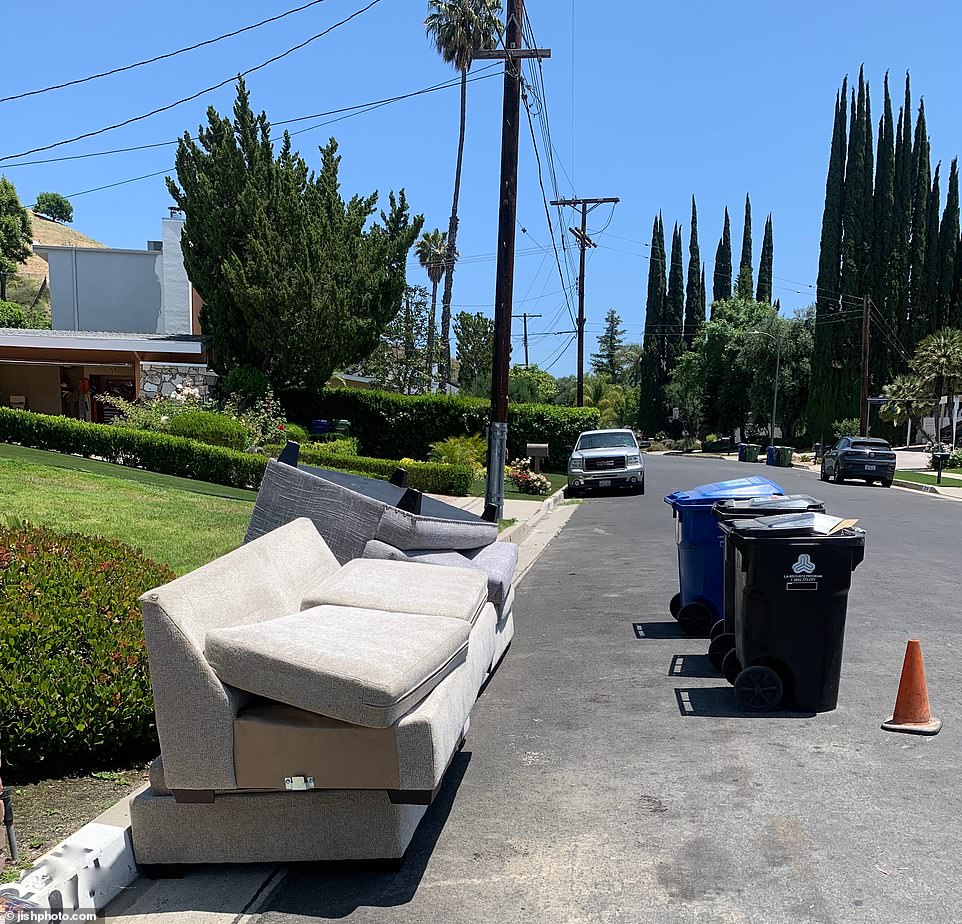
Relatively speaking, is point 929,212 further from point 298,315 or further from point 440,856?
point 440,856

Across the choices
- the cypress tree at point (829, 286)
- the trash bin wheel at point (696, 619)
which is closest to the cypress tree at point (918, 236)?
the cypress tree at point (829, 286)

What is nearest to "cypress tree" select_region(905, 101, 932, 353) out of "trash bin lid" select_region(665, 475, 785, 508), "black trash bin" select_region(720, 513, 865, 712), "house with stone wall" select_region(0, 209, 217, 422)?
"house with stone wall" select_region(0, 209, 217, 422)

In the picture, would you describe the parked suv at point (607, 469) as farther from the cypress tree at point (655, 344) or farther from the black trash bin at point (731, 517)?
the cypress tree at point (655, 344)

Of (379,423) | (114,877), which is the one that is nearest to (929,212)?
(379,423)

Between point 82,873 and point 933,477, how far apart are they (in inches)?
1531

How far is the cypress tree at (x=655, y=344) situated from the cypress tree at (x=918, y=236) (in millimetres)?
24357

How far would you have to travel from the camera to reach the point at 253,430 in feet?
77.3

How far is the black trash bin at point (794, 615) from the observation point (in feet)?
20.0

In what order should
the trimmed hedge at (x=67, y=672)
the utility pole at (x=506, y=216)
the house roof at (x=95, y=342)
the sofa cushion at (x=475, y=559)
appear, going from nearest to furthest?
the trimmed hedge at (x=67, y=672)
the sofa cushion at (x=475, y=559)
the utility pole at (x=506, y=216)
the house roof at (x=95, y=342)

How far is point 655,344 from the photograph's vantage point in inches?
3374

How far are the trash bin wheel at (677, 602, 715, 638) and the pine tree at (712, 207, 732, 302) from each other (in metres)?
80.9

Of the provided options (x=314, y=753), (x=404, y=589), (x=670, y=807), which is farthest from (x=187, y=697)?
(x=670, y=807)

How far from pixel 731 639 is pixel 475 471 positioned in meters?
19.5

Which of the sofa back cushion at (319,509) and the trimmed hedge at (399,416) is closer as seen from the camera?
the sofa back cushion at (319,509)
